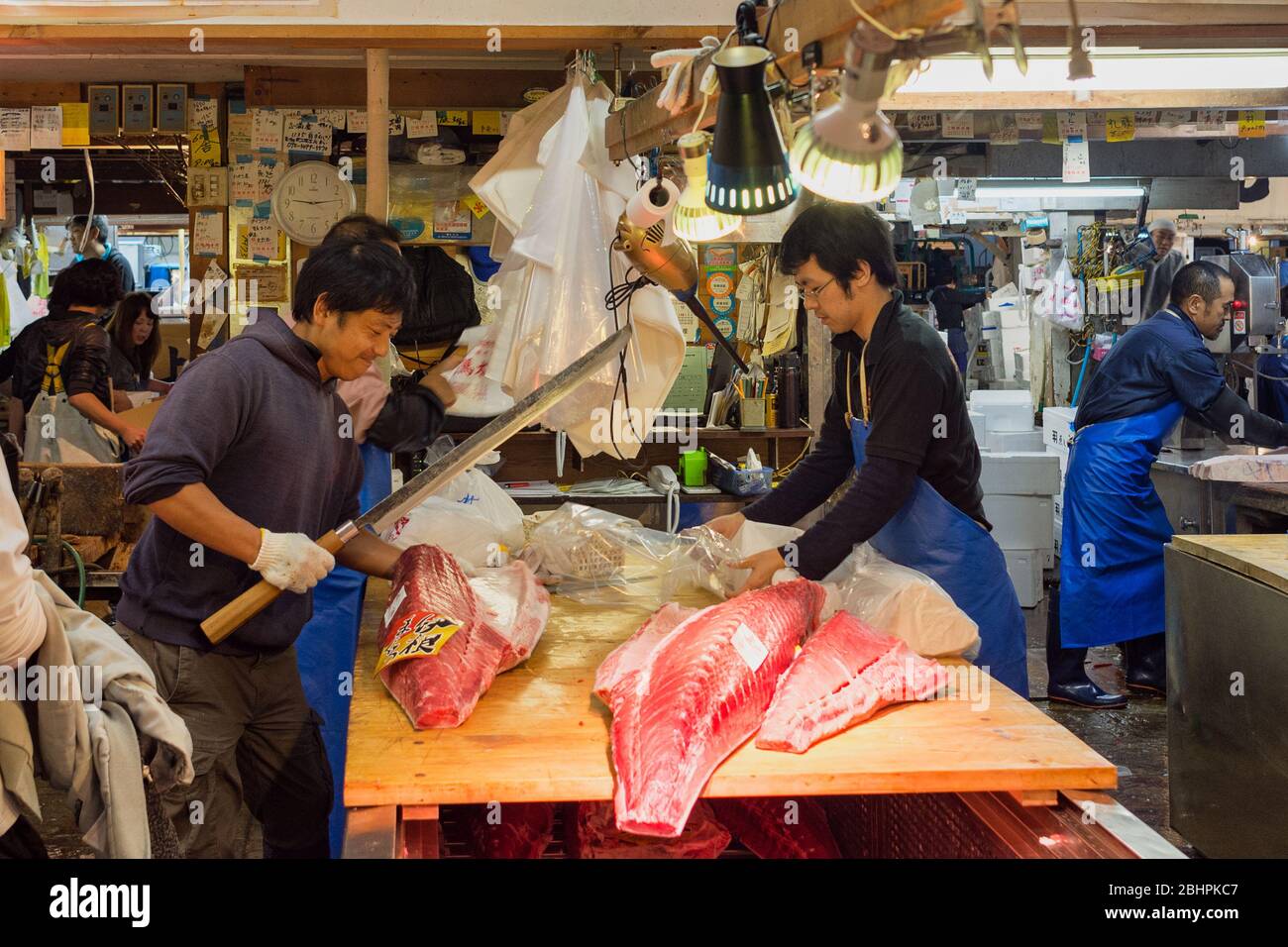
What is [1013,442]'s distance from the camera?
8.62m

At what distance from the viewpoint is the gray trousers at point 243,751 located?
2.86m

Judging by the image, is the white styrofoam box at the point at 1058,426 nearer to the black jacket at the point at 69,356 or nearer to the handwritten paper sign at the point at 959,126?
the handwritten paper sign at the point at 959,126

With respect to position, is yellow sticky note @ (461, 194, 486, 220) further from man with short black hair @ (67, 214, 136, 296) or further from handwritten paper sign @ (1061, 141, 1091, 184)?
handwritten paper sign @ (1061, 141, 1091, 184)

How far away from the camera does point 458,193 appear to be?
6227 millimetres

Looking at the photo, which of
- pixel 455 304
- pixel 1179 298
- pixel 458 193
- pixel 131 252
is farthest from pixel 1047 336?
pixel 131 252

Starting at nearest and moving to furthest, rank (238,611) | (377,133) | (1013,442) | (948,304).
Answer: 1. (238,611)
2. (377,133)
3. (1013,442)
4. (948,304)

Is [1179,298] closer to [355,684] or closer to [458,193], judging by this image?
[458,193]

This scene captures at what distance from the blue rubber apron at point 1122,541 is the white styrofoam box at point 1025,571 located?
200 cm

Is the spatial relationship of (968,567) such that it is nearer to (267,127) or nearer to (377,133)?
(377,133)

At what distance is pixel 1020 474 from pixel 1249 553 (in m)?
4.55

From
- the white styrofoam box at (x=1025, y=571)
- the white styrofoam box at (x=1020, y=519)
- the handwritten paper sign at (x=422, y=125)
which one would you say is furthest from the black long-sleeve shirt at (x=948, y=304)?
the handwritten paper sign at (x=422, y=125)

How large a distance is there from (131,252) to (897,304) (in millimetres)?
14934

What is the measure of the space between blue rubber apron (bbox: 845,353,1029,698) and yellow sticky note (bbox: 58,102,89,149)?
5135mm

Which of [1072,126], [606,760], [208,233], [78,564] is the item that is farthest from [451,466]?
[1072,126]
